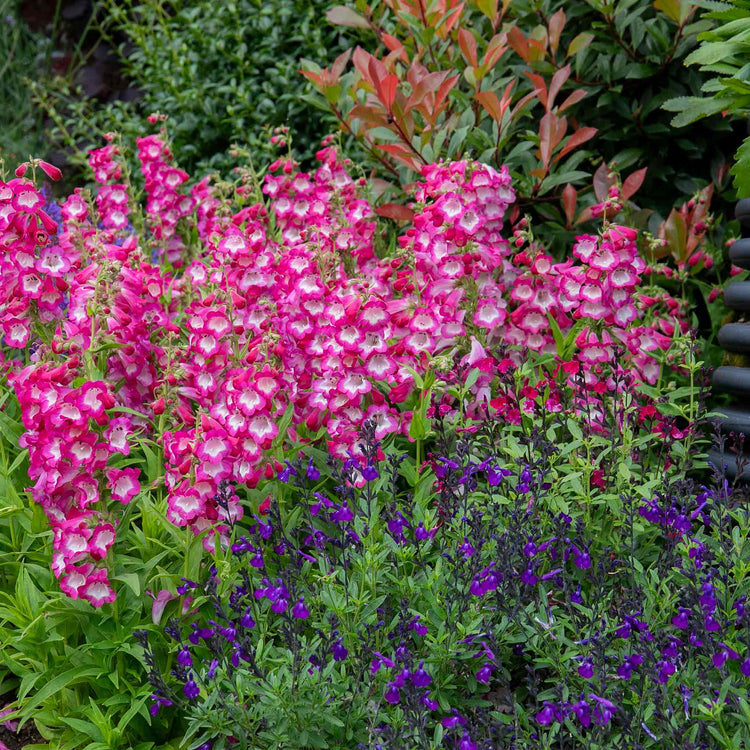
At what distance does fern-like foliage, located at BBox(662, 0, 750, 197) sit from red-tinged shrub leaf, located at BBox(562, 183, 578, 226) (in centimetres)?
48

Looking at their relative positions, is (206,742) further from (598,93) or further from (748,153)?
(598,93)

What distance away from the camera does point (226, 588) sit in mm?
2152

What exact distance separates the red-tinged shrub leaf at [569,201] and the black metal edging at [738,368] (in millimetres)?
694

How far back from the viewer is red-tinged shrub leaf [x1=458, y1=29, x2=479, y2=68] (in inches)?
133

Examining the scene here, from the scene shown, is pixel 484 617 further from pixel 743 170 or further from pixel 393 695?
pixel 743 170

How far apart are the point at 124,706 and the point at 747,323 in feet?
7.47

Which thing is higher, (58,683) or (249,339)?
(249,339)

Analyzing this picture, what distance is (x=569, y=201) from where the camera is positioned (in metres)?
3.49

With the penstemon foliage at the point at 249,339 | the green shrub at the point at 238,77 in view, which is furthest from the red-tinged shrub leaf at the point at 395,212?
the green shrub at the point at 238,77

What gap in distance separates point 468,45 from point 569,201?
2.36 feet

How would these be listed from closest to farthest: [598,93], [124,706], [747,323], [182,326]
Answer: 1. [124,706]
2. [747,323]
3. [182,326]
4. [598,93]

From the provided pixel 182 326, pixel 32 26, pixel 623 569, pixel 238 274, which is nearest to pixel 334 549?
pixel 623 569

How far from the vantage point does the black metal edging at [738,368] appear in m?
2.85

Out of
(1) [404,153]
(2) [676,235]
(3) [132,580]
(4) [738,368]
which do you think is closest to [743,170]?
(4) [738,368]
